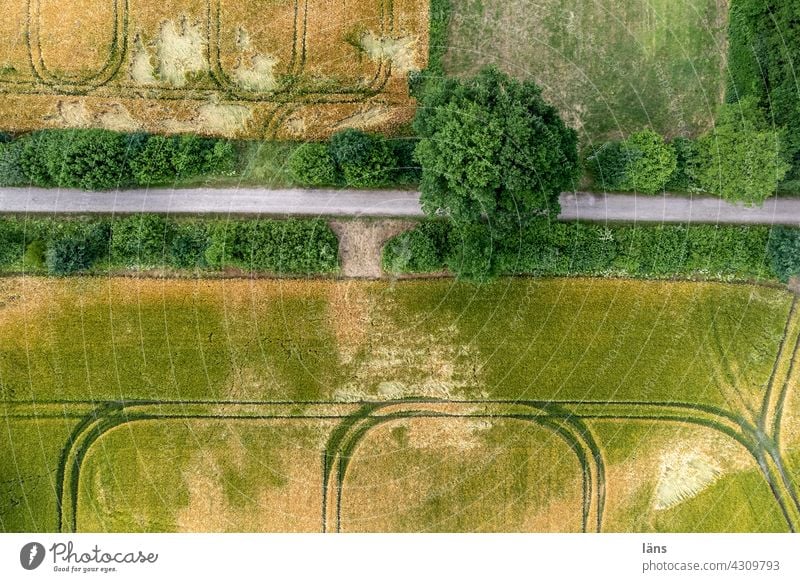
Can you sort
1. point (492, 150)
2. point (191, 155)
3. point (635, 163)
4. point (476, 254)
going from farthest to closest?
1. point (191, 155)
2. point (635, 163)
3. point (476, 254)
4. point (492, 150)

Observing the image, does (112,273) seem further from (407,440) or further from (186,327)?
(407,440)

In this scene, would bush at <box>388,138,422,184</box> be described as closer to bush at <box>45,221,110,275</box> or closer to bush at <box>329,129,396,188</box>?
bush at <box>329,129,396,188</box>

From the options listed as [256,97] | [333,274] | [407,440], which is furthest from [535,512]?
[256,97]

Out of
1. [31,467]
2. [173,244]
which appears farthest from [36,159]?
[31,467]

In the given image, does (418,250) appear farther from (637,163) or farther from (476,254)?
(637,163)

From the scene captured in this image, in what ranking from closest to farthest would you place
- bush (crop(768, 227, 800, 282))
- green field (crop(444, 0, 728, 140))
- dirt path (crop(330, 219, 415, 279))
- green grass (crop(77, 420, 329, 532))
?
bush (crop(768, 227, 800, 282))
green grass (crop(77, 420, 329, 532))
dirt path (crop(330, 219, 415, 279))
green field (crop(444, 0, 728, 140))

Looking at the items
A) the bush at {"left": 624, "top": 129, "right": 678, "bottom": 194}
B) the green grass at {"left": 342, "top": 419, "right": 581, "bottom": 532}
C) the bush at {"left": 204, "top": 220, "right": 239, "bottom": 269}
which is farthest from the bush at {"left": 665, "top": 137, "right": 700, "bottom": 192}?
the bush at {"left": 204, "top": 220, "right": 239, "bottom": 269}
